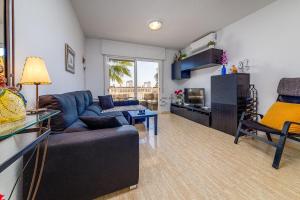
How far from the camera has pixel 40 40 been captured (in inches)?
59.5

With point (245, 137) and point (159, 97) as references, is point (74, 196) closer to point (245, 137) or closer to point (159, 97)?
point (245, 137)

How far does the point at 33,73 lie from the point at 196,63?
4.03 metres

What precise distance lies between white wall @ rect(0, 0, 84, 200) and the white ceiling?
668mm

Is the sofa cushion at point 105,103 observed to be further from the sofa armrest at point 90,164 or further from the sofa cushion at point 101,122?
the sofa armrest at point 90,164

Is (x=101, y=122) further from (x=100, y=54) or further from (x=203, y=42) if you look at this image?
(x=203, y=42)

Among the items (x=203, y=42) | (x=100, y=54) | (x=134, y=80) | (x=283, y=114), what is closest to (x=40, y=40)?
(x=100, y=54)

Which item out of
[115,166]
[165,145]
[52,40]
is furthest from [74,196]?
[52,40]

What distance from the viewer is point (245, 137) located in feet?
9.01

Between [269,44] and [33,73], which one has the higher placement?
[269,44]

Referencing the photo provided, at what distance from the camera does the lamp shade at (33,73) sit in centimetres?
100

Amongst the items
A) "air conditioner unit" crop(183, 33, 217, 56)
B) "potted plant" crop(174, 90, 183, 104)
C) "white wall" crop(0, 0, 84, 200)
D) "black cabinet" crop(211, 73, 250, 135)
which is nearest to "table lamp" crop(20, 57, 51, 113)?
"white wall" crop(0, 0, 84, 200)

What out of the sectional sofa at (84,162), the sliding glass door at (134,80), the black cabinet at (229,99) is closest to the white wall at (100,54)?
the sliding glass door at (134,80)

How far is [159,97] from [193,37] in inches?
93.3

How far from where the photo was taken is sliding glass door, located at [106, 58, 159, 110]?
493 cm
